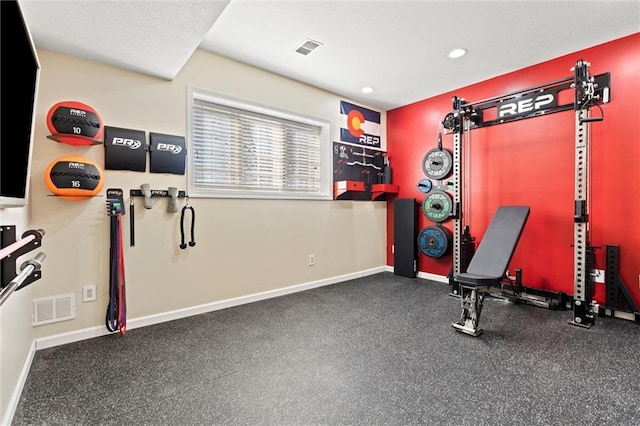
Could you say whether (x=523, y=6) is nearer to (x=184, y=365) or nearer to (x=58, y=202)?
(x=184, y=365)

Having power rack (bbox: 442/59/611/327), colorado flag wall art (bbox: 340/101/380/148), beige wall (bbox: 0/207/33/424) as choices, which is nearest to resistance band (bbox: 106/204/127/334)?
beige wall (bbox: 0/207/33/424)

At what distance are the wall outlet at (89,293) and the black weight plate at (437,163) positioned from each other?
4.22 metres

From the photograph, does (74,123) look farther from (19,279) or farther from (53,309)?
(19,279)

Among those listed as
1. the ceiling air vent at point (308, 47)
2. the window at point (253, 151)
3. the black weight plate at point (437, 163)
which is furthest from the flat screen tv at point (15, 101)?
the black weight plate at point (437, 163)

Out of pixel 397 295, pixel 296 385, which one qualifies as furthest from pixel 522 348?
pixel 296 385

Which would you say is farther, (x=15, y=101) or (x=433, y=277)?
(x=433, y=277)

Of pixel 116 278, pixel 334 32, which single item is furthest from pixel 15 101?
pixel 334 32

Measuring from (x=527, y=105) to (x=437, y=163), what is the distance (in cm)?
130

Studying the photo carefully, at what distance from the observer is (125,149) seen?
2.63m

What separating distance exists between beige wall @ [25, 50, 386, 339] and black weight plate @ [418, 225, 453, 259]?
133cm

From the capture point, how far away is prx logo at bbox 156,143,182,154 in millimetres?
2812

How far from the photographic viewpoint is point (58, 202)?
238 centimetres

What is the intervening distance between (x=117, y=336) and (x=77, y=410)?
101cm

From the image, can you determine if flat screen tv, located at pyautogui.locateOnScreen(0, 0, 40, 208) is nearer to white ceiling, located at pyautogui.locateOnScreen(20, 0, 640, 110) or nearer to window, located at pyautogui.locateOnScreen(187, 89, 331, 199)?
white ceiling, located at pyautogui.locateOnScreen(20, 0, 640, 110)
